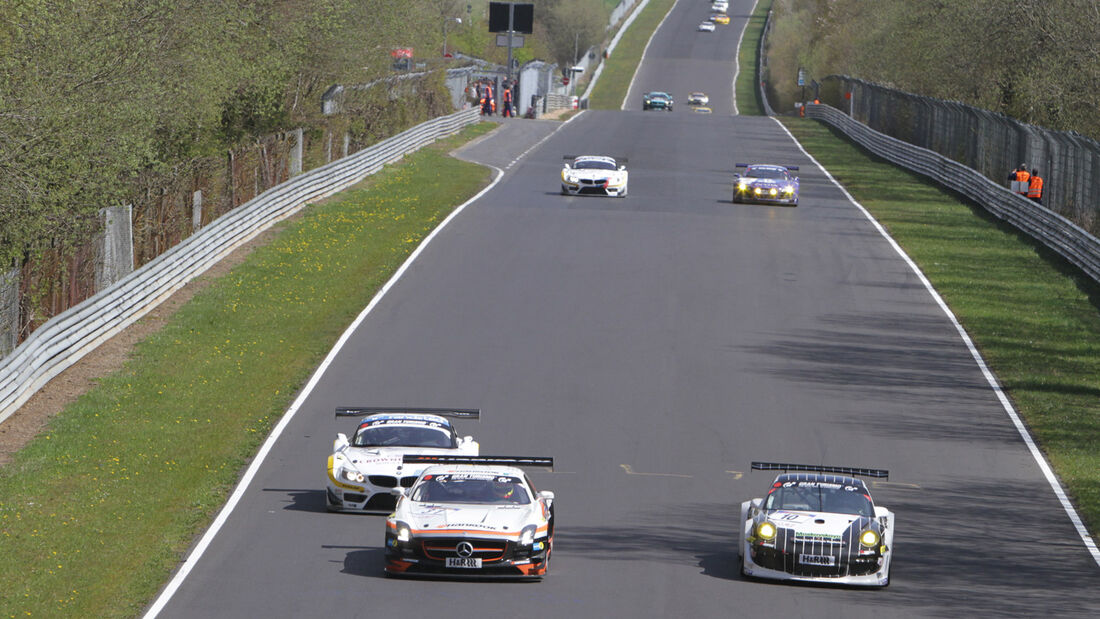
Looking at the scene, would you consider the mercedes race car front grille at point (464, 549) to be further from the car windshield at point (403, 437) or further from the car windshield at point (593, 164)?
the car windshield at point (593, 164)

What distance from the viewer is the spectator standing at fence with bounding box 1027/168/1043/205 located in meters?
43.8

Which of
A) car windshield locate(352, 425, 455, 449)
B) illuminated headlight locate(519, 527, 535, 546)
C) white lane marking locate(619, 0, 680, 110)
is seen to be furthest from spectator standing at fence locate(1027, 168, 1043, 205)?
white lane marking locate(619, 0, 680, 110)

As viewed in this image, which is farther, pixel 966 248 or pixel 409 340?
pixel 966 248

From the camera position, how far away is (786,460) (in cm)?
2250

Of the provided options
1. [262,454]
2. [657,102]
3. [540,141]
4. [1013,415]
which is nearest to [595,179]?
[540,141]

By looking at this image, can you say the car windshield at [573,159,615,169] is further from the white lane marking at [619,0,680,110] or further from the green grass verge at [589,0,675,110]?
the green grass verge at [589,0,675,110]

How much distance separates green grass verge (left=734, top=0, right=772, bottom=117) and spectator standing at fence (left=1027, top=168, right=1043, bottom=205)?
6077 centimetres

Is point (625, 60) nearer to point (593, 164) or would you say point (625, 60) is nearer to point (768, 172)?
point (593, 164)

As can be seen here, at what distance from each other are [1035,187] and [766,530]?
3033cm

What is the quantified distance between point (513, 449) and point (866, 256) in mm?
19692

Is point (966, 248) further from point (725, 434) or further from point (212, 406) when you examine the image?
point (212, 406)

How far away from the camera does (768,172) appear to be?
1955 inches

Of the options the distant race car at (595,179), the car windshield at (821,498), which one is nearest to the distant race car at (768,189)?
the distant race car at (595,179)

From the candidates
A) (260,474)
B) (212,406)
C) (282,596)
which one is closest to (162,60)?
(212,406)
